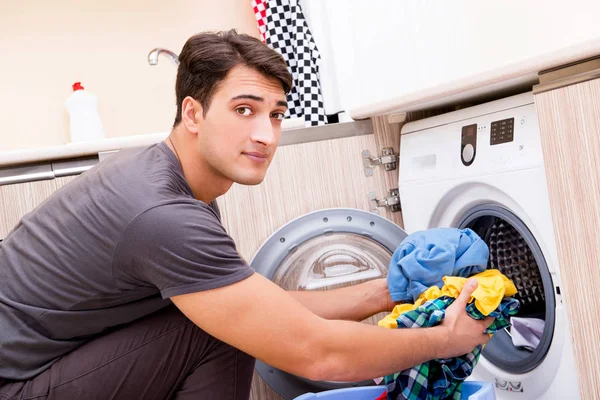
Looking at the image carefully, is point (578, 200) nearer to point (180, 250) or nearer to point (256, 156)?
point (256, 156)

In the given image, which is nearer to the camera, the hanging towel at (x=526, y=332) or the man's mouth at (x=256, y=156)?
the man's mouth at (x=256, y=156)

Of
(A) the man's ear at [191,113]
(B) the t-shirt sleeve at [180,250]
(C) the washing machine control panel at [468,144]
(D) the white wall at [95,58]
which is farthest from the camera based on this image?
(D) the white wall at [95,58]

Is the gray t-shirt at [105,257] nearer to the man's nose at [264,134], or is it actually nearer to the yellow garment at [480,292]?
the man's nose at [264,134]

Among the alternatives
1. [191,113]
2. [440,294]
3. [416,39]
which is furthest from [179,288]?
[416,39]

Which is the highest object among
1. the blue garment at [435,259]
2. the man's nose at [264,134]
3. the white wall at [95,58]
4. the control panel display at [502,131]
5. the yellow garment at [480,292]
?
the white wall at [95,58]

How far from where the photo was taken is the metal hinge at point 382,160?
200cm

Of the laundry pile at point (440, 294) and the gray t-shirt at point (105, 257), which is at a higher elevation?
the gray t-shirt at point (105, 257)

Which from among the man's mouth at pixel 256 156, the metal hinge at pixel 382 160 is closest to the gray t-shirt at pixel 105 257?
the man's mouth at pixel 256 156

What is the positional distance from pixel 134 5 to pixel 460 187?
1871 millimetres

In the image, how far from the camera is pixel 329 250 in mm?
1900

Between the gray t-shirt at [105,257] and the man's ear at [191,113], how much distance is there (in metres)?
0.07

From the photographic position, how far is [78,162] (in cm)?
185

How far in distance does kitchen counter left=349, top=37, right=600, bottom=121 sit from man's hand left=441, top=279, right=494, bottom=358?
1.36 ft

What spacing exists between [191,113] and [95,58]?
1700 millimetres
